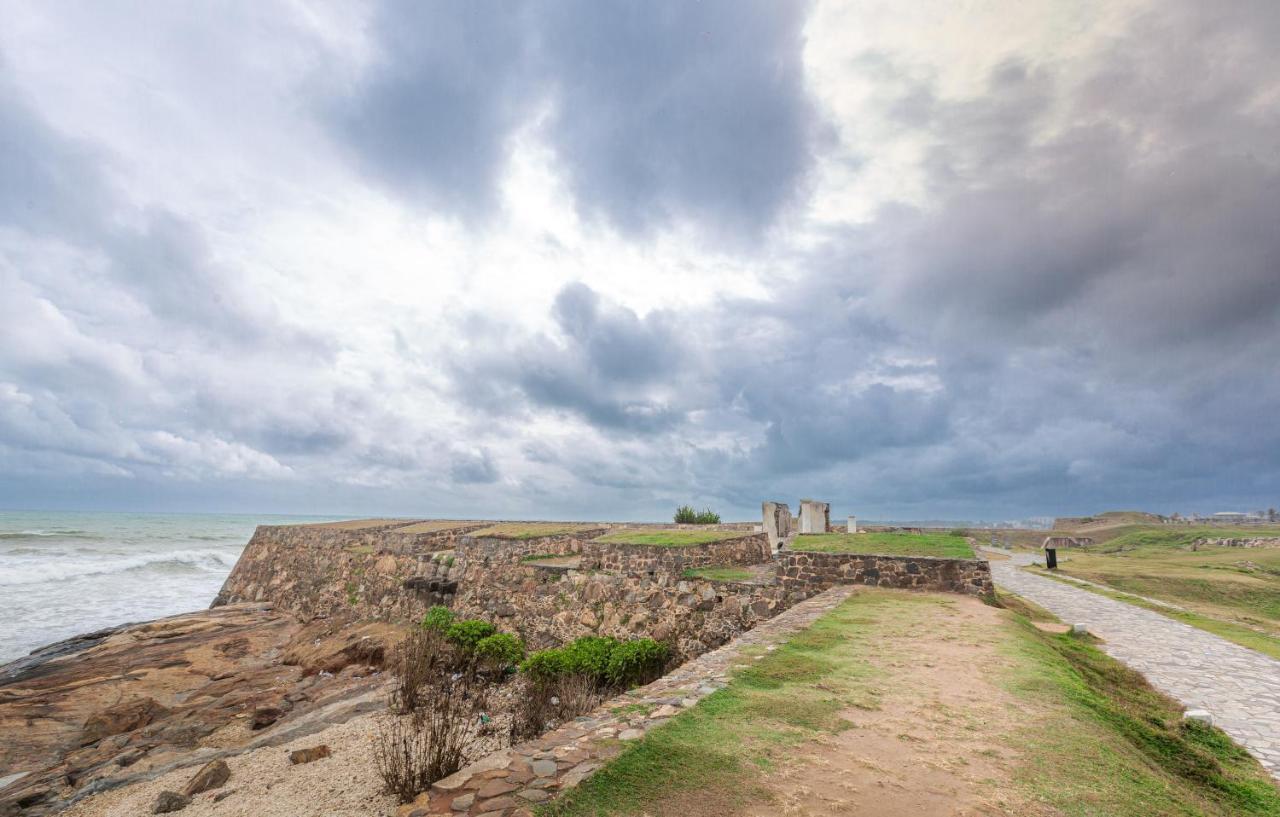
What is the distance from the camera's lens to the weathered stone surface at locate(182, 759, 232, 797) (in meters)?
7.15

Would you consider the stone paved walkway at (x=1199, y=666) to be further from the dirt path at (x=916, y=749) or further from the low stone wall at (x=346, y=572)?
the low stone wall at (x=346, y=572)

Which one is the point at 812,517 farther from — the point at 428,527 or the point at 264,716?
the point at 428,527

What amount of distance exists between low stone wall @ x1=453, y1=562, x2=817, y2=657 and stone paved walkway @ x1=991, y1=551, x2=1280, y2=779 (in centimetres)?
560

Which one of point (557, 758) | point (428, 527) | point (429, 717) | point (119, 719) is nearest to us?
point (557, 758)

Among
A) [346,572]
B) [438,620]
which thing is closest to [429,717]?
[438,620]

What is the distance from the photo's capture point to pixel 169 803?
6688 mm

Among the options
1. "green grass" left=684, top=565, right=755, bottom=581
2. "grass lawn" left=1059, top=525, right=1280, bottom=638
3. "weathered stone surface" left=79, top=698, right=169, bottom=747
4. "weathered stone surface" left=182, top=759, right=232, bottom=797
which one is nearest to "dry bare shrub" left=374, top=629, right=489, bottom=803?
"weathered stone surface" left=182, top=759, right=232, bottom=797

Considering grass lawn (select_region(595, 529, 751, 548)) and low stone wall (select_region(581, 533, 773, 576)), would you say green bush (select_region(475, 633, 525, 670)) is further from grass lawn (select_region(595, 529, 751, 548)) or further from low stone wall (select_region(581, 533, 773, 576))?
grass lawn (select_region(595, 529, 751, 548))

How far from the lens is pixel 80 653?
1532 centimetres

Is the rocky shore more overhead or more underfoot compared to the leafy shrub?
more underfoot

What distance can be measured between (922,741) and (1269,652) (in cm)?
A: 1038

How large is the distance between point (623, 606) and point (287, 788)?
6.66 meters

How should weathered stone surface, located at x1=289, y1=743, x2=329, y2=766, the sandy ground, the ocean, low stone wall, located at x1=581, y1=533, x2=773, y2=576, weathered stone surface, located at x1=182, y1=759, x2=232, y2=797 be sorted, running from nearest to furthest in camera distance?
the sandy ground, weathered stone surface, located at x1=182, y1=759, x2=232, y2=797, weathered stone surface, located at x1=289, y1=743, x2=329, y2=766, low stone wall, located at x1=581, y1=533, x2=773, y2=576, the ocean

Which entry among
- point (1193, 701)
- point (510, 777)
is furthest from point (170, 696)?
point (1193, 701)
